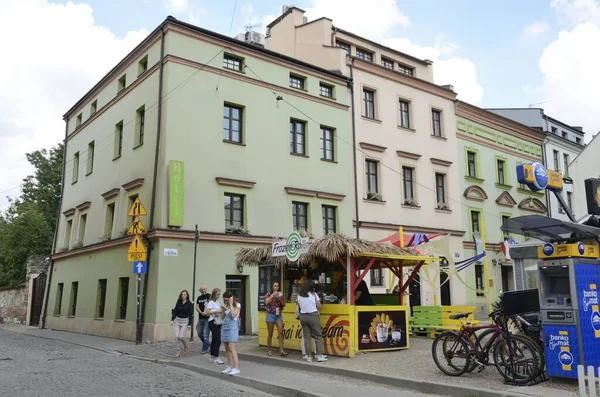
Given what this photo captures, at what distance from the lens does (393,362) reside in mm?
11727

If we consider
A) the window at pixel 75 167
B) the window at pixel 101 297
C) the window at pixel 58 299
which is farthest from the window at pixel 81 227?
the window at pixel 101 297

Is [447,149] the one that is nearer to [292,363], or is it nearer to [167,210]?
[167,210]

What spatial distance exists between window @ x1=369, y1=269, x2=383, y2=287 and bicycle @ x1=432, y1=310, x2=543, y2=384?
552 inches

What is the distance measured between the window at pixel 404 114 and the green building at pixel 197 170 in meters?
4.06

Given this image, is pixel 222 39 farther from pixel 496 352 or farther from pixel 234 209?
pixel 496 352

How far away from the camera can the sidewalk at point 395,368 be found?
333 inches

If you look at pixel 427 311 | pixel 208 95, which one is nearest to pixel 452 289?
pixel 427 311

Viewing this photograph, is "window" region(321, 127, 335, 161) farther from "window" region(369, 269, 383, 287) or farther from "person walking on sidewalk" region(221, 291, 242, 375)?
"person walking on sidewalk" region(221, 291, 242, 375)

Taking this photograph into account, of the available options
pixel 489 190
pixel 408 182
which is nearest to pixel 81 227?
pixel 408 182

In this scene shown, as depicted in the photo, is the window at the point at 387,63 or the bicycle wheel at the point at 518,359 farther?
the window at the point at 387,63

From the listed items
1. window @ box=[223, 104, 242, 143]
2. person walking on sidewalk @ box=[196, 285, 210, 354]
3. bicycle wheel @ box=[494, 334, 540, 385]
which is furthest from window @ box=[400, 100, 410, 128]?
bicycle wheel @ box=[494, 334, 540, 385]

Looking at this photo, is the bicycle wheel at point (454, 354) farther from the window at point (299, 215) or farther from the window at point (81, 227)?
the window at point (81, 227)

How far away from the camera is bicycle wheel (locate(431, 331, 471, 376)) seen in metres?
9.70

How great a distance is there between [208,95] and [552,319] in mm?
15450
